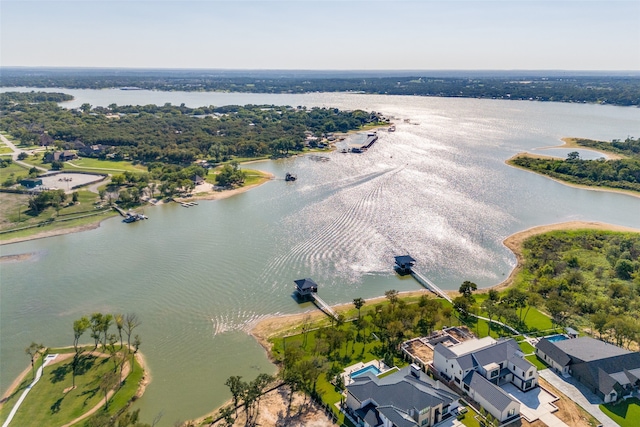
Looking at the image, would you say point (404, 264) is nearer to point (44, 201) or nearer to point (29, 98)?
point (44, 201)

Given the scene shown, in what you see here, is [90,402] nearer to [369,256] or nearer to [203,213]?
[369,256]

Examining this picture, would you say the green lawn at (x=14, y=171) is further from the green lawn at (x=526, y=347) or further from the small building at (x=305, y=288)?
the green lawn at (x=526, y=347)

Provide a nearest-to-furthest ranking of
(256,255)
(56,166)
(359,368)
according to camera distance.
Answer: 1. (359,368)
2. (256,255)
3. (56,166)

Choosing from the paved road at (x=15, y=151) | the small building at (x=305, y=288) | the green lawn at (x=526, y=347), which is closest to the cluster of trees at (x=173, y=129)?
the paved road at (x=15, y=151)

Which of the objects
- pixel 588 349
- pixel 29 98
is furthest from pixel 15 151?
pixel 588 349

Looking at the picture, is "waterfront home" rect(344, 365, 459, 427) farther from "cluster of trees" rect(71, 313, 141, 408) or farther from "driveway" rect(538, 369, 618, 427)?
"cluster of trees" rect(71, 313, 141, 408)

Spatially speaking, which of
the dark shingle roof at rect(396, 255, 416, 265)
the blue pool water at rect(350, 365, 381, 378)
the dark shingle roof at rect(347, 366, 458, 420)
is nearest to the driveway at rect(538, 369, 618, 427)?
the dark shingle roof at rect(347, 366, 458, 420)
